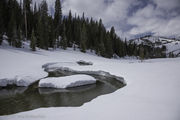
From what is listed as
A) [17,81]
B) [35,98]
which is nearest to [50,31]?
[17,81]

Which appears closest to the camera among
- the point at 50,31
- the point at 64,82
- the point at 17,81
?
the point at 64,82

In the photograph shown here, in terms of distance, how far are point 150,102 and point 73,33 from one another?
48.7m

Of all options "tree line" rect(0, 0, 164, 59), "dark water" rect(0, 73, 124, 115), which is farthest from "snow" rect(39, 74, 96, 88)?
"tree line" rect(0, 0, 164, 59)

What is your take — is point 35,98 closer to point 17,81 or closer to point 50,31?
point 17,81

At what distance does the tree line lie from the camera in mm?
26405

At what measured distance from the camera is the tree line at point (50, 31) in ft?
86.6

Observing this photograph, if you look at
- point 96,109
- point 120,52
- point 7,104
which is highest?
point 120,52

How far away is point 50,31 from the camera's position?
34906 mm

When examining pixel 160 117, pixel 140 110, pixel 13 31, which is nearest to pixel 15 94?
pixel 140 110

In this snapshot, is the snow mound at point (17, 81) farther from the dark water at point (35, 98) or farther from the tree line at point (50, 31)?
the tree line at point (50, 31)

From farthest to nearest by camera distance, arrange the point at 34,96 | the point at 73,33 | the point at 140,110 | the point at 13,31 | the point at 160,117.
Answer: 1. the point at 73,33
2. the point at 13,31
3. the point at 34,96
4. the point at 140,110
5. the point at 160,117

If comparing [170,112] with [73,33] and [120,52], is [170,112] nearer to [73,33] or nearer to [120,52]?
[73,33]

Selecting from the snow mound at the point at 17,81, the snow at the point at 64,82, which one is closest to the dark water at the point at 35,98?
the snow at the point at 64,82

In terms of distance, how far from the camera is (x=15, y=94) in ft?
26.9
